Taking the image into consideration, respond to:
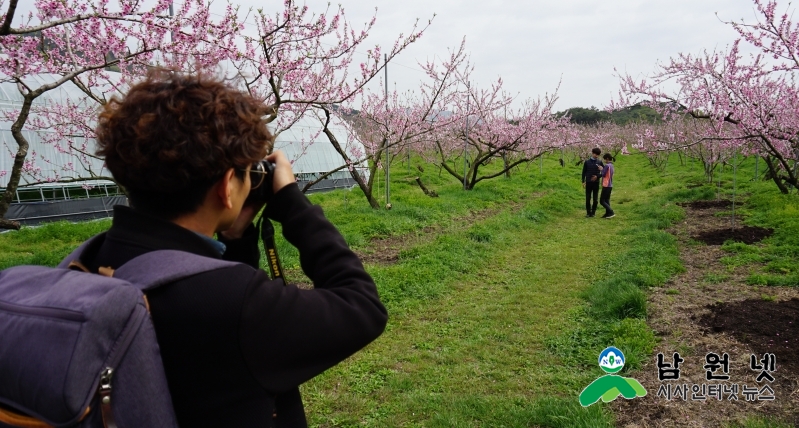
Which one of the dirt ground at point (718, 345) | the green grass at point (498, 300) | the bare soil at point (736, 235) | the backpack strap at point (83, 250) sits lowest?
the bare soil at point (736, 235)

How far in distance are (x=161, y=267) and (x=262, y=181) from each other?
372 millimetres

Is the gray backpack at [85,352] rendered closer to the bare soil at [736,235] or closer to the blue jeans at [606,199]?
the bare soil at [736,235]

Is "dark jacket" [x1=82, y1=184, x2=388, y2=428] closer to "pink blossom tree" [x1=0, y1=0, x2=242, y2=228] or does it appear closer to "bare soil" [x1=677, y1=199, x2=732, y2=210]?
"pink blossom tree" [x1=0, y1=0, x2=242, y2=228]

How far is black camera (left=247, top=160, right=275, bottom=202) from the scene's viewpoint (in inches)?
46.9

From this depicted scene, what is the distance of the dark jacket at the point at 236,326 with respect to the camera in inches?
35.7

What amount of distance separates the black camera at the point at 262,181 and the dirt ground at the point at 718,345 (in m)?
2.75

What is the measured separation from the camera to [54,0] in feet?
11.2

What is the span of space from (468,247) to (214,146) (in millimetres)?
6616

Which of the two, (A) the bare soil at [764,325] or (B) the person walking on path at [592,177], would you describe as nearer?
(A) the bare soil at [764,325]

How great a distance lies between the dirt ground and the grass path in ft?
1.77

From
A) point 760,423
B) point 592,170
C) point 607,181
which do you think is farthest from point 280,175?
point 592,170

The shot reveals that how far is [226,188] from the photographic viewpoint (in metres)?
1.07

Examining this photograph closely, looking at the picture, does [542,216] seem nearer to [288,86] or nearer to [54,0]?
[288,86]

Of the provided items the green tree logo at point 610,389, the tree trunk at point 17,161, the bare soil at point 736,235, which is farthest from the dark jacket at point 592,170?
the tree trunk at point 17,161
